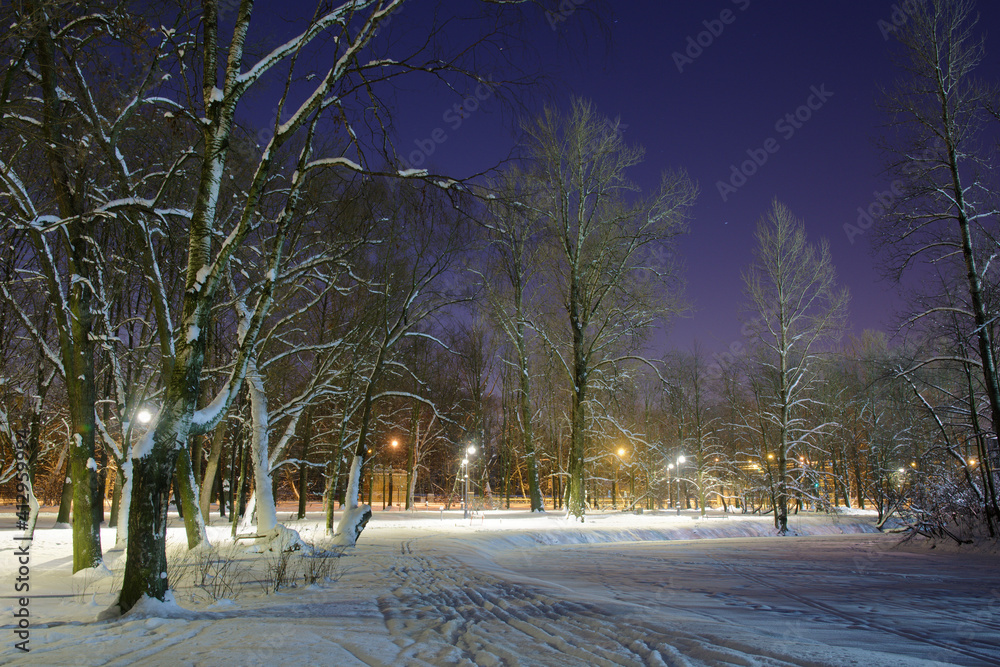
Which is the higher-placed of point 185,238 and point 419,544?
point 185,238

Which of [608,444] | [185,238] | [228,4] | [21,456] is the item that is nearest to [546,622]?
[228,4]

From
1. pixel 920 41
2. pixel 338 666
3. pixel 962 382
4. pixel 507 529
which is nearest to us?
pixel 338 666

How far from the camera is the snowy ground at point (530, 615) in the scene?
3881 mm

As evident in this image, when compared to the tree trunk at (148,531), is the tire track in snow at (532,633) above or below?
below

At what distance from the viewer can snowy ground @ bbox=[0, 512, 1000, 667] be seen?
3.88 meters

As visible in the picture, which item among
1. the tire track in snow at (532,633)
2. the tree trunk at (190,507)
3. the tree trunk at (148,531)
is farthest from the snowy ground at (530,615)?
the tree trunk at (190,507)

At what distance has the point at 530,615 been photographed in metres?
5.32

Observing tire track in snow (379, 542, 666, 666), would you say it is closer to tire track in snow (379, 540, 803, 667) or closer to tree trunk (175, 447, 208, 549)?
tire track in snow (379, 540, 803, 667)

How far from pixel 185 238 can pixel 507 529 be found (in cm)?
1218

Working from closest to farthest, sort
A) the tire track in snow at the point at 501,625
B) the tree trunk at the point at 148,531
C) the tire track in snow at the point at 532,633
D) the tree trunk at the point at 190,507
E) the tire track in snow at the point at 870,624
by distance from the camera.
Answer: the tire track in snow at the point at 532,633 < the tire track in snow at the point at 501,625 < the tire track in snow at the point at 870,624 < the tree trunk at the point at 148,531 < the tree trunk at the point at 190,507

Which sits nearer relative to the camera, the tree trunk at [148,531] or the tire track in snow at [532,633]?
the tire track in snow at [532,633]

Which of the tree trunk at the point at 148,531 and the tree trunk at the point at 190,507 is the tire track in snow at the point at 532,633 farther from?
the tree trunk at the point at 190,507

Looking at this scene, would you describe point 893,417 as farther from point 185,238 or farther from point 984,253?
point 185,238

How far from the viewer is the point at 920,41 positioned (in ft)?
45.8
